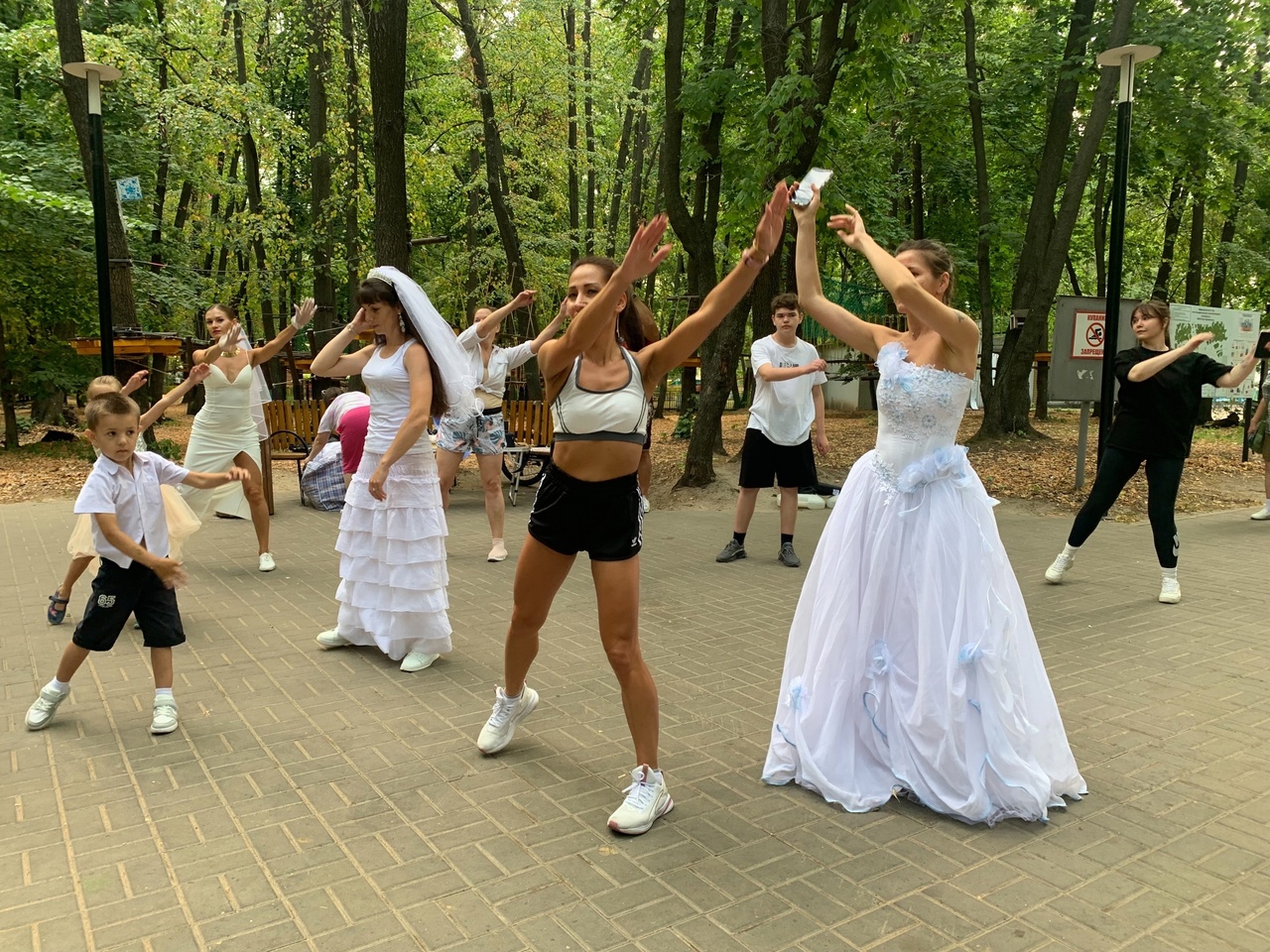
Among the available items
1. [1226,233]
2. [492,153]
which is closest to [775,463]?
[492,153]

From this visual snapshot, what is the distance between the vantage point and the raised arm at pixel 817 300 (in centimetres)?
337

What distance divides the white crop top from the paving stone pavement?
4.66 ft

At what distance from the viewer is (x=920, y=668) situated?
3.53 m

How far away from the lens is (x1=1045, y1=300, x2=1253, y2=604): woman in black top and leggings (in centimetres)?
645

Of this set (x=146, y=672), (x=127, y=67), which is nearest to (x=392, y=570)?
(x=146, y=672)

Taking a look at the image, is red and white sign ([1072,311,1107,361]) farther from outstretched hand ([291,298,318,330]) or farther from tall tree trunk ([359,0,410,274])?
outstretched hand ([291,298,318,330])

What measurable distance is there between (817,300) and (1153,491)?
4.33 meters

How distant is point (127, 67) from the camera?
51.1ft

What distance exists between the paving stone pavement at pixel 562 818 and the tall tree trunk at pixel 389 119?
548cm

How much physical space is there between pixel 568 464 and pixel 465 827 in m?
1.35

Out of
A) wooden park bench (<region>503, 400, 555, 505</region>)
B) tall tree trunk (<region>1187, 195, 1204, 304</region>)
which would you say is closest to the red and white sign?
wooden park bench (<region>503, 400, 555, 505</region>)

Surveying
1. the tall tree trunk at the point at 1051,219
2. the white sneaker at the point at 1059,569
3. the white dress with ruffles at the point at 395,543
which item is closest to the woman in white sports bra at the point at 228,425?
the white dress with ruffles at the point at 395,543

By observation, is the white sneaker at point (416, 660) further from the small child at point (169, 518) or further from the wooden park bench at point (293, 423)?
the wooden park bench at point (293, 423)

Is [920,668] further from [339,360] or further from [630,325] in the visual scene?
[339,360]
